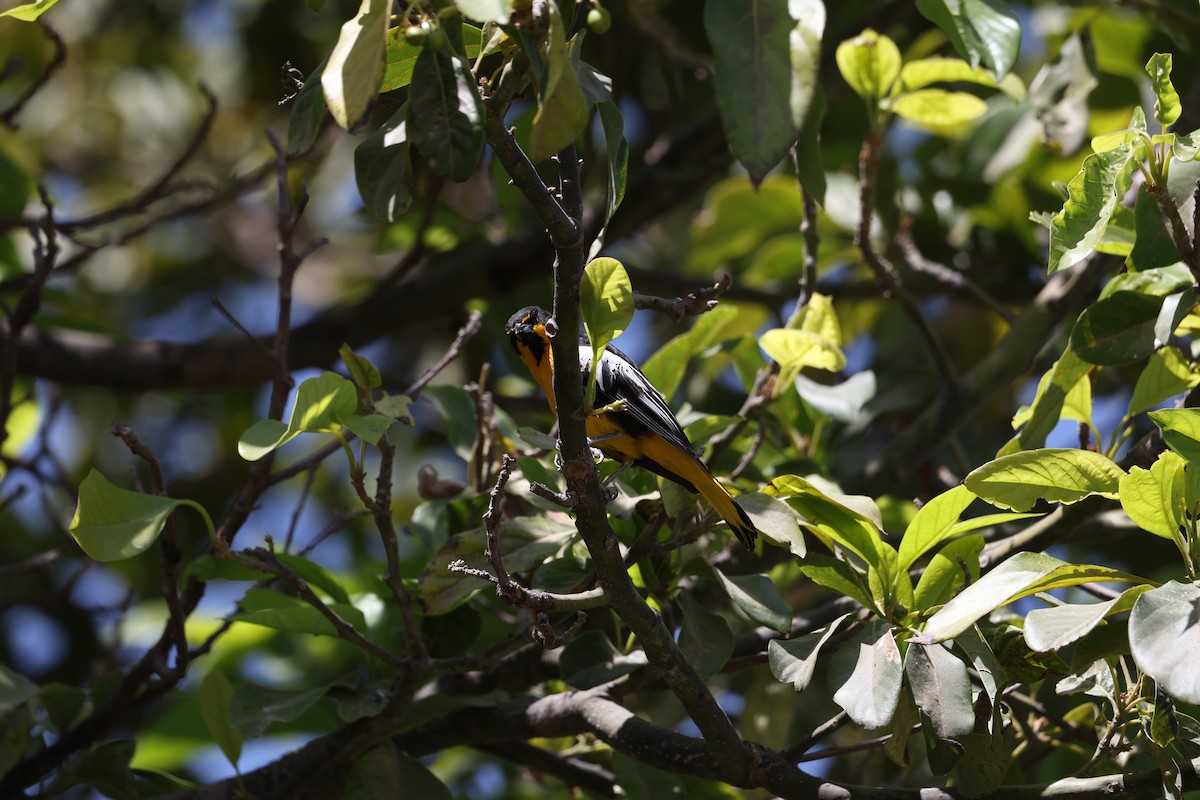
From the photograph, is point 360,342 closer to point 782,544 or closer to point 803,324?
point 803,324

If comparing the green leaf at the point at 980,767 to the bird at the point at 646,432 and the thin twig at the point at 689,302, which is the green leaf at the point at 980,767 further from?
the thin twig at the point at 689,302

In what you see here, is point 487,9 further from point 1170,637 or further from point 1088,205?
point 1170,637

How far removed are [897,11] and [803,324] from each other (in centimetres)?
175

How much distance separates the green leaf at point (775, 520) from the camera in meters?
1.85

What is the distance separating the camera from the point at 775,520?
1.89 m

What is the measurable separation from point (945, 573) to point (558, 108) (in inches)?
39.3

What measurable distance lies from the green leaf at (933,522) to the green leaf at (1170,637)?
0.37m

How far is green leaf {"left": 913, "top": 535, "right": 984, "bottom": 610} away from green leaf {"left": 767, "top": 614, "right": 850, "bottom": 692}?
0.55 ft

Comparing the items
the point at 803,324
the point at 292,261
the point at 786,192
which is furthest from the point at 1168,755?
the point at 786,192

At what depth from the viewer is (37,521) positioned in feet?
17.2

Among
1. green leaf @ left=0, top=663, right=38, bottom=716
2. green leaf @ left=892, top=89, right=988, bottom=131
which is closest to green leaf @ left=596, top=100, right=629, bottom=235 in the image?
green leaf @ left=892, top=89, right=988, bottom=131

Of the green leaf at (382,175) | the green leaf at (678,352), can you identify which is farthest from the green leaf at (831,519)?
the green leaf at (382,175)

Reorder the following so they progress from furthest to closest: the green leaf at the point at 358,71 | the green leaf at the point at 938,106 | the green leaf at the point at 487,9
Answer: the green leaf at the point at 938,106
the green leaf at the point at 358,71
the green leaf at the point at 487,9

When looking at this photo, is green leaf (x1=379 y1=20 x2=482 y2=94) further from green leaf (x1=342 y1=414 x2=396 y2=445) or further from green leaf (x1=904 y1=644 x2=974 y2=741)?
green leaf (x1=904 y1=644 x2=974 y2=741)
